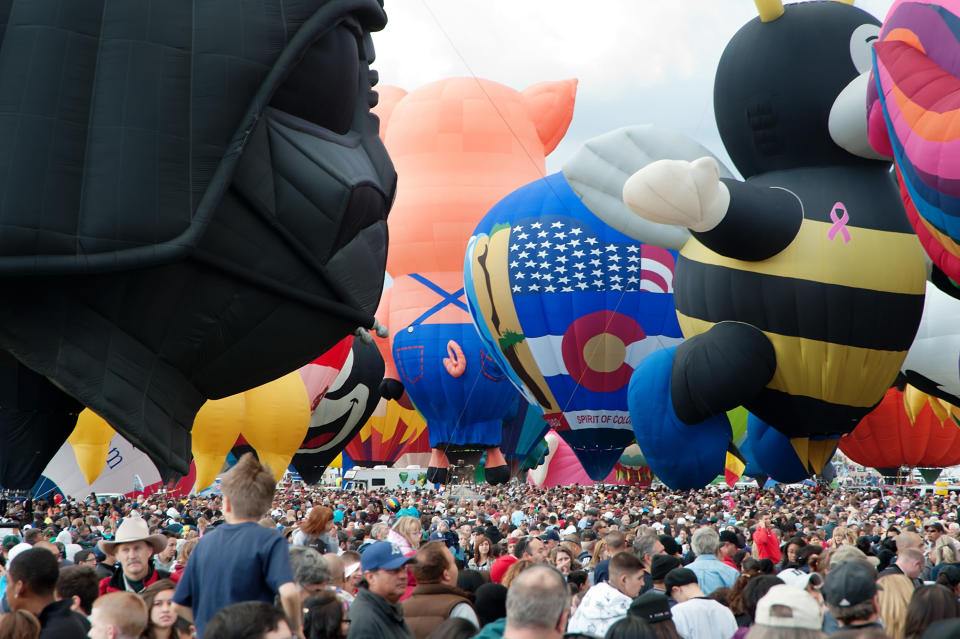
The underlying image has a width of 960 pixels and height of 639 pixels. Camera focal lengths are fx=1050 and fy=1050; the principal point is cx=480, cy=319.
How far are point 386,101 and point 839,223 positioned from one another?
44.8 ft

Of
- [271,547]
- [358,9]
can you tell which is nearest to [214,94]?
[358,9]

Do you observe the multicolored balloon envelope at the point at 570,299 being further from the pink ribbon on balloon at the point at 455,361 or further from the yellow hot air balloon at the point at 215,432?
the pink ribbon on balloon at the point at 455,361

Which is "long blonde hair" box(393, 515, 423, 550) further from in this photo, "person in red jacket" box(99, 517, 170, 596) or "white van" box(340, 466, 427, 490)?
"white van" box(340, 466, 427, 490)

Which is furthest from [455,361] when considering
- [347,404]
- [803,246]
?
[803,246]

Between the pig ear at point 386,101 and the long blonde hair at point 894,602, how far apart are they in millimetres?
19386

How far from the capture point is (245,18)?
364 centimetres

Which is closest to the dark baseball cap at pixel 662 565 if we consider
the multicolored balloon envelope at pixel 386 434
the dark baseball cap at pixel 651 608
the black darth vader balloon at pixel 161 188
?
the dark baseball cap at pixel 651 608

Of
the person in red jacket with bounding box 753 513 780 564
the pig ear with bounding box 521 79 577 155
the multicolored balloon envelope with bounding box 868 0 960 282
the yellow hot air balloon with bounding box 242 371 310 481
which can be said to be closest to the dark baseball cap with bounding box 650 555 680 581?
the person in red jacket with bounding box 753 513 780 564

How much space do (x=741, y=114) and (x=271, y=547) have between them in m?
9.16

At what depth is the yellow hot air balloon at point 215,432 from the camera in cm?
1574

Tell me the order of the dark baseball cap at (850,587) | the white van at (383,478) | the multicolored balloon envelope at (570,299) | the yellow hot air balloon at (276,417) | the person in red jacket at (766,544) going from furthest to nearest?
the white van at (383,478), the yellow hot air balloon at (276,417), the multicolored balloon envelope at (570,299), the person in red jacket at (766,544), the dark baseball cap at (850,587)

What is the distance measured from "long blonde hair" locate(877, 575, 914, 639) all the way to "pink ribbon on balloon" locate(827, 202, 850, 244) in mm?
7694

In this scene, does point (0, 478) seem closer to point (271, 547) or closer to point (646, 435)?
point (271, 547)

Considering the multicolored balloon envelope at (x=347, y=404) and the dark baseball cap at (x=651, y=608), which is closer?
the dark baseball cap at (x=651, y=608)
